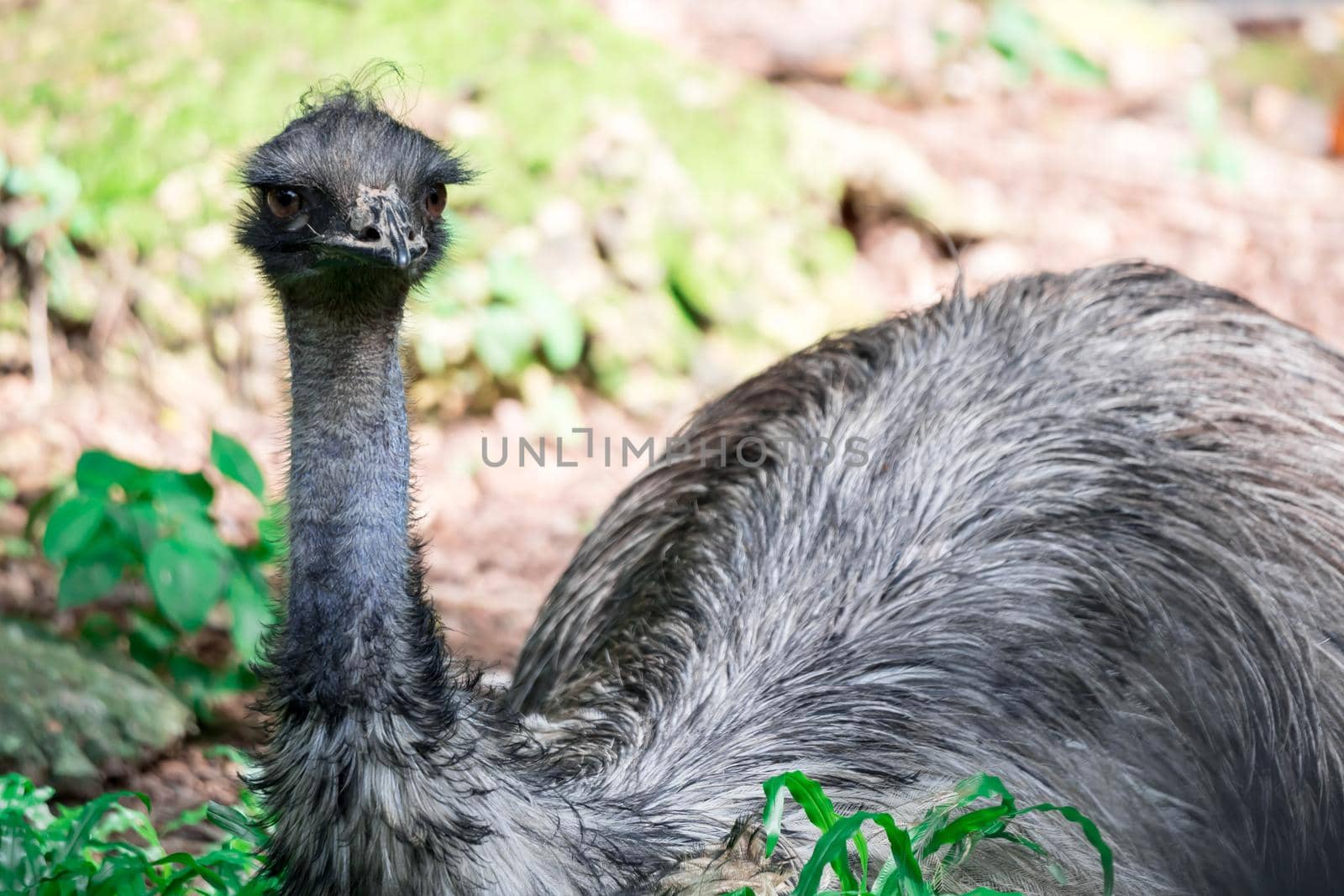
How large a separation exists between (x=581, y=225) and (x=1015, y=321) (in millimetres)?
2809

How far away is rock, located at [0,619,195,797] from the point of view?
11.2ft

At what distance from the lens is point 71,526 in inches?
142

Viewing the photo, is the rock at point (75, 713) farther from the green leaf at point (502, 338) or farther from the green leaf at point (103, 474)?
the green leaf at point (502, 338)

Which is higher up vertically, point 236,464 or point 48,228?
point 48,228

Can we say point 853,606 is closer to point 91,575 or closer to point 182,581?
point 182,581

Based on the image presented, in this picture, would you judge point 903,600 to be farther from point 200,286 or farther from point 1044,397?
point 200,286

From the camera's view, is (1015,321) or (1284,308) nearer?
(1015,321)

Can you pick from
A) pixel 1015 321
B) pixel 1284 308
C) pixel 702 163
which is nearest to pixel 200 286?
pixel 702 163

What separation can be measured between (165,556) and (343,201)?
5.88 feet

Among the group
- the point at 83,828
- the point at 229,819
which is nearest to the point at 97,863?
the point at 83,828

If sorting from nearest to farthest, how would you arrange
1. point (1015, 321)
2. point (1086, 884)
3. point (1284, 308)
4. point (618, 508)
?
point (1086, 884)
point (1015, 321)
point (618, 508)
point (1284, 308)

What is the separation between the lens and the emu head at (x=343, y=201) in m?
2.06

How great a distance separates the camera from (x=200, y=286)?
17.2 ft

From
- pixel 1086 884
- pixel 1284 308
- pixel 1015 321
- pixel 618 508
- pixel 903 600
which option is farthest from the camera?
pixel 1284 308
